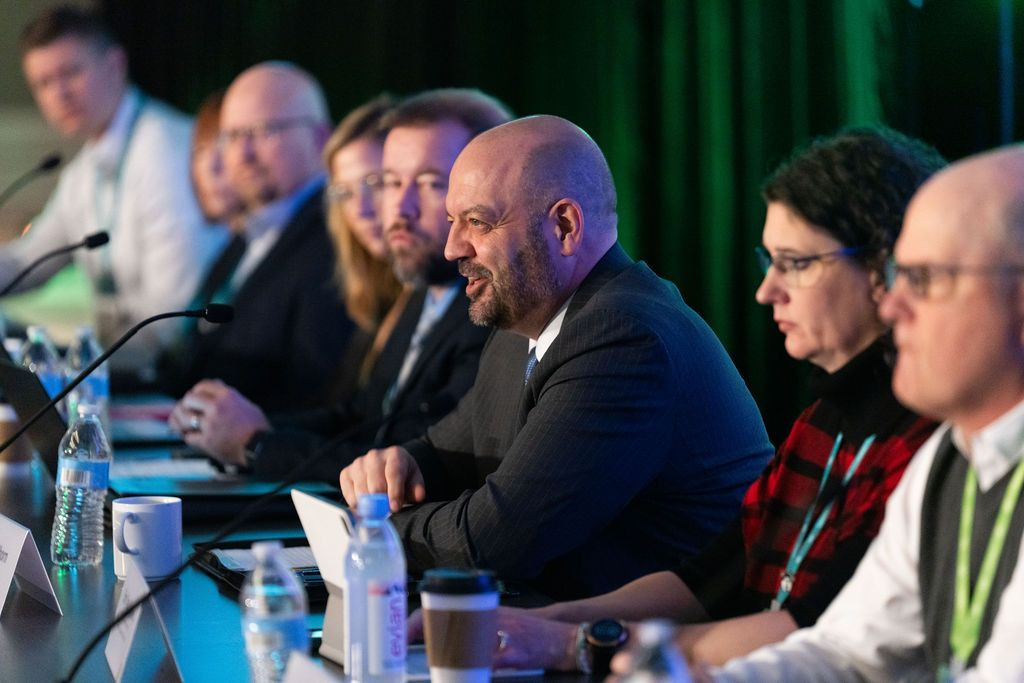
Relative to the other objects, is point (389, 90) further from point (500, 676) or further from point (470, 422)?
point (500, 676)

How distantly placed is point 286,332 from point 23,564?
331cm

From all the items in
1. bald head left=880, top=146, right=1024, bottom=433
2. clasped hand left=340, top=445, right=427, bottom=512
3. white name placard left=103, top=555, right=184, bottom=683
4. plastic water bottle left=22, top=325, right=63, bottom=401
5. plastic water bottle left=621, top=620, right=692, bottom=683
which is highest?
bald head left=880, top=146, right=1024, bottom=433

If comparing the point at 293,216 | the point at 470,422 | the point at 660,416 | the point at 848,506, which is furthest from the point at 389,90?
the point at 848,506

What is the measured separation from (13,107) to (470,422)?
448 centimetres

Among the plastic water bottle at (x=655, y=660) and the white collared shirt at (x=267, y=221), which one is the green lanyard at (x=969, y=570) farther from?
the white collared shirt at (x=267, y=221)

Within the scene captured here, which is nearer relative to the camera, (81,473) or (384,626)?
(384,626)

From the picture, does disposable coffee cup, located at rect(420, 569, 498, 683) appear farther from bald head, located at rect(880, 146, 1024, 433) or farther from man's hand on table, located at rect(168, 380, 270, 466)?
man's hand on table, located at rect(168, 380, 270, 466)

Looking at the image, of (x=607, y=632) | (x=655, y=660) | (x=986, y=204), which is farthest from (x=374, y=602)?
(x=986, y=204)

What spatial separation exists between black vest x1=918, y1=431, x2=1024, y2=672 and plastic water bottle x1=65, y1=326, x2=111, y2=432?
193 cm

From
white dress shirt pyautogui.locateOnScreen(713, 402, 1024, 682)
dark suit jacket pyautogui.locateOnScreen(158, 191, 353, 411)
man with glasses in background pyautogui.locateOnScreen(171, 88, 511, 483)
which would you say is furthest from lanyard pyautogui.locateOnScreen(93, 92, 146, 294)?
white dress shirt pyautogui.locateOnScreen(713, 402, 1024, 682)

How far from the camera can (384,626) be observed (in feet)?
4.21

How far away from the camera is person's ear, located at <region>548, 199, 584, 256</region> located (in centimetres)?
231


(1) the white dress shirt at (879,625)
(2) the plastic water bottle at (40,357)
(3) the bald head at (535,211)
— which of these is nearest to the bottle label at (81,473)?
(3) the bald head at (535,211)

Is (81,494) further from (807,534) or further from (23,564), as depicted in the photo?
(807,534)
